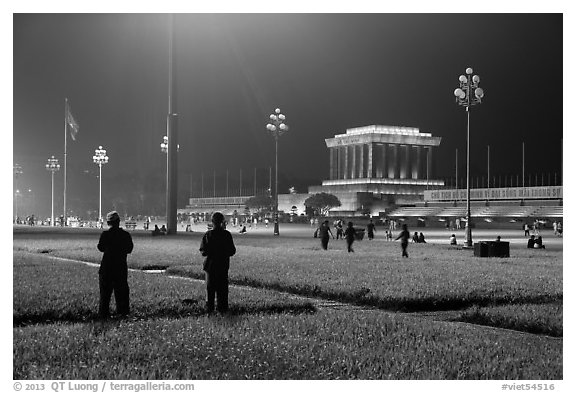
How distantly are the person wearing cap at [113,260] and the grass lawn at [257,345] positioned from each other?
17.5 inches

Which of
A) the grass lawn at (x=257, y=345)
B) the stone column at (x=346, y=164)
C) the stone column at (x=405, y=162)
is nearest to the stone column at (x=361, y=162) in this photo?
the stone column at (x=346, y=164)

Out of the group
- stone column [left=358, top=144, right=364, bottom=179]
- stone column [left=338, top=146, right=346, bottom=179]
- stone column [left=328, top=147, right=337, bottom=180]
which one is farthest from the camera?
stone column [left=328, top=147, right=337, bottom=180]

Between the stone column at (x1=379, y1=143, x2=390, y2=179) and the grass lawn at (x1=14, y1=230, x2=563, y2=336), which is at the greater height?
the stone column at (x1=379, y1=143, x2=390, y2=179)

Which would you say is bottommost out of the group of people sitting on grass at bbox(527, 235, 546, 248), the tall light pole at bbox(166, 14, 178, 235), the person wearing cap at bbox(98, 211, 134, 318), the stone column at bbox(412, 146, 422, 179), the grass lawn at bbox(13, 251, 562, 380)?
the grass lawn at bbox(13, 251, 562, 380)

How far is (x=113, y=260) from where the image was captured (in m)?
12.6

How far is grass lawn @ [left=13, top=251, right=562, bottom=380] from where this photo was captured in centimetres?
894

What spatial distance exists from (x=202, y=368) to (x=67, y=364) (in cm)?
150

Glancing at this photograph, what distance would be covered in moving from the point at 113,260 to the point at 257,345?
3267 millimetres

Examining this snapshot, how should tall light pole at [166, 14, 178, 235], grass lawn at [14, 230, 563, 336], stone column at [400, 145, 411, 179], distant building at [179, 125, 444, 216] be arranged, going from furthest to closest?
stone column at [400, 145, 411, 179], distant building at [179, 125, 444, 216], tall light pole at [166, 14, 178, 235], grass lawn at [14, 230, 563, 336]

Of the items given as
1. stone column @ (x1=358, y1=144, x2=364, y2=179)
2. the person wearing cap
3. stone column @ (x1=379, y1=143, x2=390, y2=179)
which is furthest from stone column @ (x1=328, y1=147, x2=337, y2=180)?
the person wearing cap

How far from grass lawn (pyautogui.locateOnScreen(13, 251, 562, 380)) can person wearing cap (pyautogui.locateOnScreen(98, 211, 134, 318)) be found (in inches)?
17.5

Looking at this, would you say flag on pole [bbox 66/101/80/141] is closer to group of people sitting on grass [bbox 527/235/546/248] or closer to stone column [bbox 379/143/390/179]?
group of people sitting on grass [bbox 527/235/546/248]
